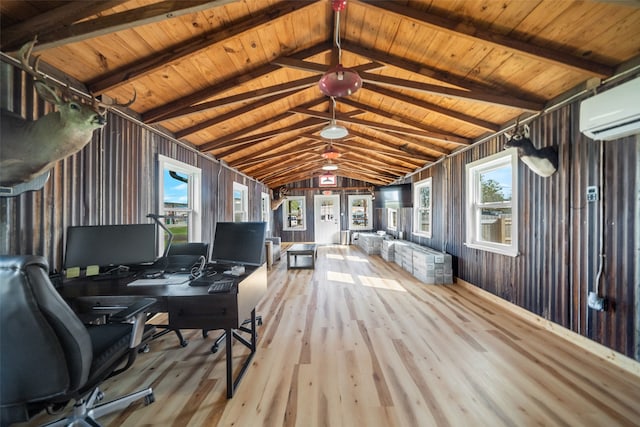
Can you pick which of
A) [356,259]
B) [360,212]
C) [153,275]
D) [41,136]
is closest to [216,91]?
[41,136]

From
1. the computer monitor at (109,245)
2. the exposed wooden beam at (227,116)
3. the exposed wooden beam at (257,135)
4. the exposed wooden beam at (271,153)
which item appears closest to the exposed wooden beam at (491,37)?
the exposed wooden beam at (227,116)

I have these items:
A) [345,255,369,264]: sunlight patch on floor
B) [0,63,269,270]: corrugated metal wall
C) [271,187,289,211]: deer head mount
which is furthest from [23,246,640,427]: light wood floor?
[271,187,289,211]: deer head mount

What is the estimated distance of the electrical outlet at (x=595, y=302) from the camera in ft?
6.75

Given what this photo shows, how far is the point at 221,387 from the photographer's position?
5.83ft

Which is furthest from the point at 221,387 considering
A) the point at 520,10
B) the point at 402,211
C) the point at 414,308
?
the point at 402,211

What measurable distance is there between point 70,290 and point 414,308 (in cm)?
Result: 338

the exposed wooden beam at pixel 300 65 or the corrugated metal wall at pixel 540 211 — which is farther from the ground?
the exposed wooden beam at pixel 300 65

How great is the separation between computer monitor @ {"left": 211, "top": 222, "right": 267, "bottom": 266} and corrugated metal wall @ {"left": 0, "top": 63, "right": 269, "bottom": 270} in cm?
117

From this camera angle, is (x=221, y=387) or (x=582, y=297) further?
(x=582, y=297)

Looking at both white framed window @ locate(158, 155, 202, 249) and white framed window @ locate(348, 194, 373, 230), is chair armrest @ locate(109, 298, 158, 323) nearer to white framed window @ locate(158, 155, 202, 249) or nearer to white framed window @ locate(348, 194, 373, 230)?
white framed window @ locate(158, 155, 202, 249)

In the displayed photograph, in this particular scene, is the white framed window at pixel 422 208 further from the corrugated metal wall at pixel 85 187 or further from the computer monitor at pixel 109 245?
the computer monitor at pixel 109 245

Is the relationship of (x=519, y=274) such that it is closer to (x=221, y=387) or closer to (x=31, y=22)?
(x=221, y=387)

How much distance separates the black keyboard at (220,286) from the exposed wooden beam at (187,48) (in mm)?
1829

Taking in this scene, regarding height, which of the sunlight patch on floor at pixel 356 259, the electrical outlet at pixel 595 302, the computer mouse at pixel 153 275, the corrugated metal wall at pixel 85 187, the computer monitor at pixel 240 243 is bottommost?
the sunlight patch on floor at pixel 356 259
